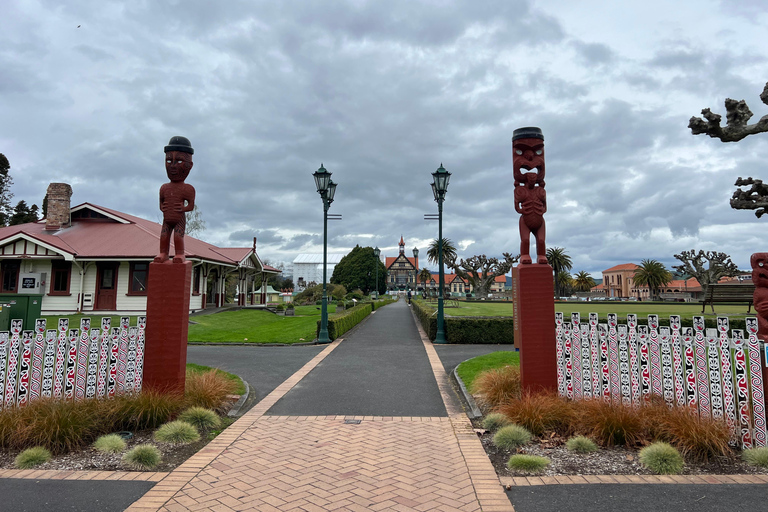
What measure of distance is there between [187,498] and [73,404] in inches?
98.1

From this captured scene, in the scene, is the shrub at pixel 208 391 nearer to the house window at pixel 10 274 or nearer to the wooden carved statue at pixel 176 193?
the wooden carved statue at pixel 176 193

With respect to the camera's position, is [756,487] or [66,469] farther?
[66,469]

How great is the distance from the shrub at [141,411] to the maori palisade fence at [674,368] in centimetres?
537

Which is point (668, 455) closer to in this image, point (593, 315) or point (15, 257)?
point (593, 315)

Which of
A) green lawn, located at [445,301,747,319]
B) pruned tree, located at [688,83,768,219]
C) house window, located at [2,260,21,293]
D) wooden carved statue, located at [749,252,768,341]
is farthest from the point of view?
green lawn, located at [445,301,747,319]

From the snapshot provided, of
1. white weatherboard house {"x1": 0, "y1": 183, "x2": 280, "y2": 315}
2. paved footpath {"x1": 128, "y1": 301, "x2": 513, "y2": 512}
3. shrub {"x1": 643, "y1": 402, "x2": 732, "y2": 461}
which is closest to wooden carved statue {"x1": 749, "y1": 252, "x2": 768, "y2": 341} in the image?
shrub {"x1": 643, "y1": 402, "x2": 732, "y2": 461}

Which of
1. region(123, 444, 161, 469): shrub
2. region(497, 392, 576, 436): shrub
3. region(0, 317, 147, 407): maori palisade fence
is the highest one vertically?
region(0, 317, 147, 407): maori palisade fence

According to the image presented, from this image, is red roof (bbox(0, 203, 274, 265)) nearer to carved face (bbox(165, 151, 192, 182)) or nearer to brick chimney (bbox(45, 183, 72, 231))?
brick chimney (bbox(45, 183, 72, 231))

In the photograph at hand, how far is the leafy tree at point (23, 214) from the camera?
39906 mm

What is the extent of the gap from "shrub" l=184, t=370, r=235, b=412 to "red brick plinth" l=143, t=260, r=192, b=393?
22 centimetres

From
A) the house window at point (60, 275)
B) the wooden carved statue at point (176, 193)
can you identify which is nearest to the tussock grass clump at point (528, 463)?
the wooden carved statue at point (176, 193)

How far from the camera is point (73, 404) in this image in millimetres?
5156

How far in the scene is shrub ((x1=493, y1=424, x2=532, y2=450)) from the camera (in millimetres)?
4828

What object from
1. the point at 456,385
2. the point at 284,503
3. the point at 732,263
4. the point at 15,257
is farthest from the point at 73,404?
the point at 732,263
